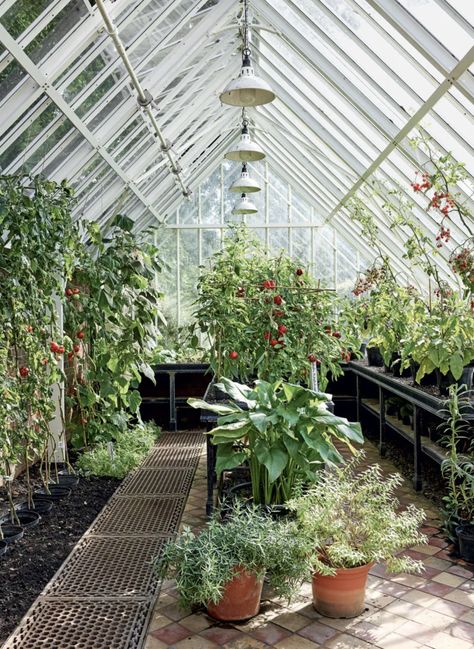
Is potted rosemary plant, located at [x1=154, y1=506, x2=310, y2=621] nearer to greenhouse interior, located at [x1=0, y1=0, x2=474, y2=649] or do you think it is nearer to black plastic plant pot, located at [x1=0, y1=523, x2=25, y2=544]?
greenhouse interior, located at [x1=0, y1=0, x2=474, y2=649]

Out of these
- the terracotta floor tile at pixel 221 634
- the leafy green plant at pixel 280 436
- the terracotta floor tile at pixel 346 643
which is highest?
the leafy green plant at pixel 280 436

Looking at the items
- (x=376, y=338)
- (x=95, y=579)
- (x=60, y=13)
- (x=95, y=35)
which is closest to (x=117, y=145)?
(x=95, y=35)

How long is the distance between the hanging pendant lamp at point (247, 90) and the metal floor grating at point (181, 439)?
12.3 ft

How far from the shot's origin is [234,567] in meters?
2.74

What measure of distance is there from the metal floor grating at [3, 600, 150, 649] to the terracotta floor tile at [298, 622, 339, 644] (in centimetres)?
70

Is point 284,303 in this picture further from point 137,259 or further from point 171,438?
point 171,438

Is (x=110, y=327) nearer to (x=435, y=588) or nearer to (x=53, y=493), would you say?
(x=53, y=493)

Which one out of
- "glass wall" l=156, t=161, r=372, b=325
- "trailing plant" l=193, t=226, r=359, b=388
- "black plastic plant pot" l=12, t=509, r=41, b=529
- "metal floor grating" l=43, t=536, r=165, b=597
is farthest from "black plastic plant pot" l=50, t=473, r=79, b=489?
"glass wall" l=156, t=161, r=372, b=325

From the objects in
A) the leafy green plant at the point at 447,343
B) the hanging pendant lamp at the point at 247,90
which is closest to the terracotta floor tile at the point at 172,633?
the leafy green plant at the point at 447,343

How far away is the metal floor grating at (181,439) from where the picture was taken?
6.89 m

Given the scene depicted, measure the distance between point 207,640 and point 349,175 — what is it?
6012 millimetres

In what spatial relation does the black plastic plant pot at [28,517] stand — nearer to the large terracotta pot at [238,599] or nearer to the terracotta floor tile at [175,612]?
the terracotta floor tile at [175,612]

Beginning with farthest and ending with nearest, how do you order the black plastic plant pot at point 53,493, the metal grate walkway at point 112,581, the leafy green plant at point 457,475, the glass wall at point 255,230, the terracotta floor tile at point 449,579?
the glass wall at point 255,230 < the black plastic plant pot at point 53,493 < the leafy green plant at point 457,475 < the terracotta floor tile at point 449,579 < the metal grate walkway at point 112,581

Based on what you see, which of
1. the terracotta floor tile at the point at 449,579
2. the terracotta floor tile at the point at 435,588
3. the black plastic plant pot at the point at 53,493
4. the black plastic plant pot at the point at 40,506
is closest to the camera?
the terracotta floor tile at the point at 435,588
